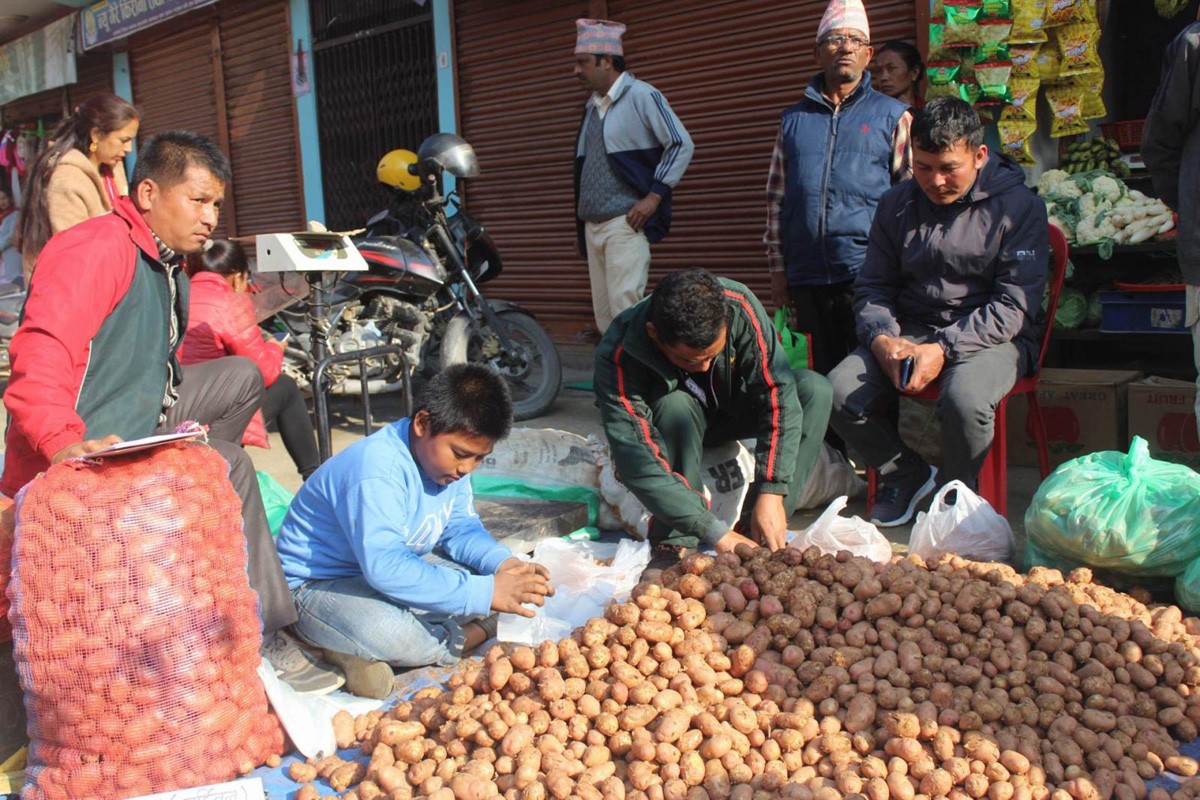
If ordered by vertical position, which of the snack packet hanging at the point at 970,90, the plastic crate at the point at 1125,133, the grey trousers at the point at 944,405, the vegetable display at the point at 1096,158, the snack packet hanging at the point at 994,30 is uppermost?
the snack packet hanging at the point at 994,30

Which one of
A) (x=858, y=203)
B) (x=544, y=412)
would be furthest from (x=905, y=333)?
(x=544, y=412)

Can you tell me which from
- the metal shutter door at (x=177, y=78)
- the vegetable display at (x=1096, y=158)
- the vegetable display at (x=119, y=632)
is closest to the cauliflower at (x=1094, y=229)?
the vegetable display at (x=1096, y=158)

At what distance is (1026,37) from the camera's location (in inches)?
186

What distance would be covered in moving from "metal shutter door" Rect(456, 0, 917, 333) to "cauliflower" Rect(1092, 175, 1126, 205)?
1.43m

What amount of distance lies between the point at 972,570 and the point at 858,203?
1937 millimetres

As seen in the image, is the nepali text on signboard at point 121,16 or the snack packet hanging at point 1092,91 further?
the nepali text on signboard at point 121,16

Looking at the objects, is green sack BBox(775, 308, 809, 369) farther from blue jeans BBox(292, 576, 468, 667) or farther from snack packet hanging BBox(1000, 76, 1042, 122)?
blue jeans BBox(292, 576, 468, 667)

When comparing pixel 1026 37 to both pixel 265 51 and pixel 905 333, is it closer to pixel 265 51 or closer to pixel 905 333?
pixel 905 333

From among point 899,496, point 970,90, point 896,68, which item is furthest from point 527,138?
point 899,496

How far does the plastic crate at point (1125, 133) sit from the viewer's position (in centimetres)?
509

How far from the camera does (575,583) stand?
3.18 metres

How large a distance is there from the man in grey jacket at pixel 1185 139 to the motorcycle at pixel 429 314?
142 inches

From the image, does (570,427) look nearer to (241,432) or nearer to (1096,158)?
(241,432)

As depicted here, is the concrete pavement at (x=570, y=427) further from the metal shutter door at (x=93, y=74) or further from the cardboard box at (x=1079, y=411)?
the metal shutter door at (x=93, y=74)
